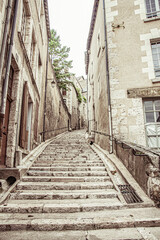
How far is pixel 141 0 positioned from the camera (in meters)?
7.74

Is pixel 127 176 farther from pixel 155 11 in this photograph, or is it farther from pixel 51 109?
pixel 51 109

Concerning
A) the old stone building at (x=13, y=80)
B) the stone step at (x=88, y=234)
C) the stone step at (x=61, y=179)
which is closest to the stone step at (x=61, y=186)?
the stone step at (x=61, y=179)

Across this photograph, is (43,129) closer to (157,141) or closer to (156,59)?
(157,141)

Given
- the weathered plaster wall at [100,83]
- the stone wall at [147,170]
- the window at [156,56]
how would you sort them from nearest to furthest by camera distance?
the stone wall at [147,170] → the window at [156,56] → the weathered plaster wall at [100,83]

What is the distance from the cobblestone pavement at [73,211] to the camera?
7.75ft

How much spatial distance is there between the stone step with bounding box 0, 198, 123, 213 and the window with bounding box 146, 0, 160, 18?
8024mm

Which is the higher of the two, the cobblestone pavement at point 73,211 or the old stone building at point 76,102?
the old stone building at point 76,102

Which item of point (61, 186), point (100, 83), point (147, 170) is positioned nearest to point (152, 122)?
point (147, 170)

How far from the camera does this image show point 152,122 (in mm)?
6547

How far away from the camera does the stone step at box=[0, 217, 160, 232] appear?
8.05 feet

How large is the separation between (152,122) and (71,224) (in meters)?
5.21

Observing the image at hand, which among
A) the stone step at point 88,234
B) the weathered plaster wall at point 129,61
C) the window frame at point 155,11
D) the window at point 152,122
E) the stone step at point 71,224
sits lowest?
the stone step at point 88,234

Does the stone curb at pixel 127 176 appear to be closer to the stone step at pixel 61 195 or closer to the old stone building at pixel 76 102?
the stone step at pixel 61 195

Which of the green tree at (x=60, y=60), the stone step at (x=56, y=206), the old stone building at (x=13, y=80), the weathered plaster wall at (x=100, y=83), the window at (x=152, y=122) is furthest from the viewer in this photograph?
the green tree at (x=60, y=60)
